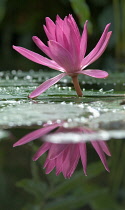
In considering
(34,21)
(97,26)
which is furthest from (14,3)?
(97,26)

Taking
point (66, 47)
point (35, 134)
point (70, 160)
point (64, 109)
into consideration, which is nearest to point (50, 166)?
point (70, 160)

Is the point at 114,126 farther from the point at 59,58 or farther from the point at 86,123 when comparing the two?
the point at 59,58

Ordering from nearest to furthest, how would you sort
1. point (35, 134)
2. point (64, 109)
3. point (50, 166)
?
point (50, 166)
point (35, 134)
point (64, 109)

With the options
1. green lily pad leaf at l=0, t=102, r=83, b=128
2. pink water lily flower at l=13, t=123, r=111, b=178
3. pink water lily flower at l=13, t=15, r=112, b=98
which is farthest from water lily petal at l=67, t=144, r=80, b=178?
pink water lily flower at l=13, t=15, r=112, b=98

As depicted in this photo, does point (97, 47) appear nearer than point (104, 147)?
No

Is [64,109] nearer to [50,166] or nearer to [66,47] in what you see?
[66,47]
